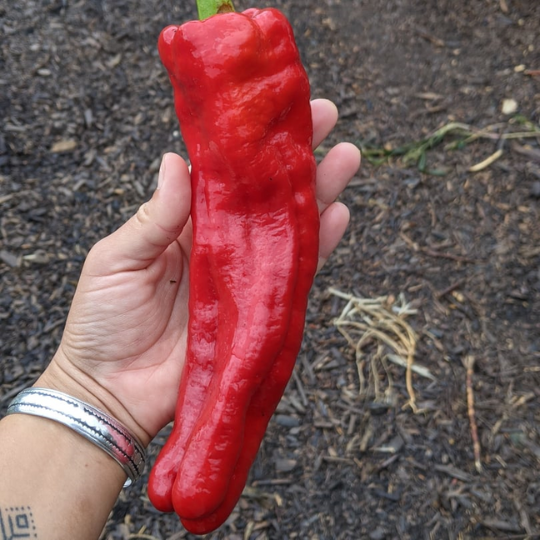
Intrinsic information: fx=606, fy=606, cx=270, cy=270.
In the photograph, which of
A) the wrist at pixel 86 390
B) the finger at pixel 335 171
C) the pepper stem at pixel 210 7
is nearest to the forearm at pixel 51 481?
the wrist at pixel 86 390

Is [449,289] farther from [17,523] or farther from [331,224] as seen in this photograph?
[17,523]

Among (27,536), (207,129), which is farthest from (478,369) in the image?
(27,536)

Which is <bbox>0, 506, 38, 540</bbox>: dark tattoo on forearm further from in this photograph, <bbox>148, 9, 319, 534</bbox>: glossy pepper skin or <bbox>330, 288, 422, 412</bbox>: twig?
<bbox>330, 288, 422, 412</bbox>: twig

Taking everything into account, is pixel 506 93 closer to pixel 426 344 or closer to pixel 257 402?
pixel 426 344

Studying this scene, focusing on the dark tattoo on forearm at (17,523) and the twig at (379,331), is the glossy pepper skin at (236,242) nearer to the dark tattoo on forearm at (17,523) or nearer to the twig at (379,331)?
the dark tattoo on forearm at (17,523)

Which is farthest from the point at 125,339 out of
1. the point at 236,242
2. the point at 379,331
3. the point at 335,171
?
the point at 379,331

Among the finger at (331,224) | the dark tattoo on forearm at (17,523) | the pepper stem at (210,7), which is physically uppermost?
the pepper stem at (210,7)
